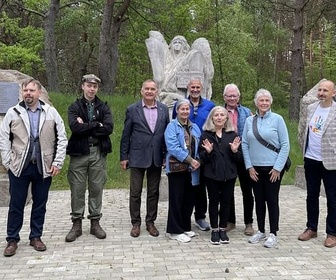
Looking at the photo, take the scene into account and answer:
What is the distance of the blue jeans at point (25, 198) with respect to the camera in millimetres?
4669

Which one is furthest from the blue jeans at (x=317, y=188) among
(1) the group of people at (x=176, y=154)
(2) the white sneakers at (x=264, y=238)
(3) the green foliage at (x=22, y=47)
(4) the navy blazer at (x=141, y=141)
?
(3) the green foliage at (x=22, y=47)

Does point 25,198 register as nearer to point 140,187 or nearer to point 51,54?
point 140,187

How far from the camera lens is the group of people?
468 centimetres

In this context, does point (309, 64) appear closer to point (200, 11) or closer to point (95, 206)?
point (200, 11)

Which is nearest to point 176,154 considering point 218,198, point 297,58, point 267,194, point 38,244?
point 218,198

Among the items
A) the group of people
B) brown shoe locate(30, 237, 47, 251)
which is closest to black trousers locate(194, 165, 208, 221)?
the group of people

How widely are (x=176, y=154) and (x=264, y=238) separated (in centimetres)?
144

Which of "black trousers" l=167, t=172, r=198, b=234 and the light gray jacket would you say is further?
"black trousers" l=167, t=172, r=198, b=234

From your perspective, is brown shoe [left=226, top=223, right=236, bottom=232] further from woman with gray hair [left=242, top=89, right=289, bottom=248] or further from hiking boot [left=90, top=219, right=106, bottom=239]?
hiking boot [left=90, top=219, right=106, bottom=239]

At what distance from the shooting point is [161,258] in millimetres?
4512

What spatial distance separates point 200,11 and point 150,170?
15641 mm

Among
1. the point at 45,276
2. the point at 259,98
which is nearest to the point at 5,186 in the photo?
the point at 45,276

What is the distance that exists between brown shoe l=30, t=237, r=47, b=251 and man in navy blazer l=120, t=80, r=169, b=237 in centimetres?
105

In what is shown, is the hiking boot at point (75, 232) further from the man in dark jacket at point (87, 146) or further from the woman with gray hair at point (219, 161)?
the woman with gray hair at point (219, 161)
